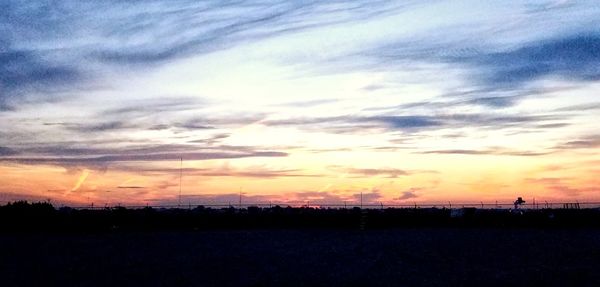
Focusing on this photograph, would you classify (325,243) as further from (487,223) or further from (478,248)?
(487,223)

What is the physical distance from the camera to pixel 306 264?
199 feet

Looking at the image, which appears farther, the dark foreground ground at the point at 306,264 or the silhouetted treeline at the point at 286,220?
the silhouetted treeline at the point at 286,220

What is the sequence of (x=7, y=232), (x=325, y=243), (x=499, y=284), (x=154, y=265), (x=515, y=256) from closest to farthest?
(x=499, y=284) < (x=154, y=265) < (x=515, y=256) < (x=325, y=243) < (x=7, y=232)

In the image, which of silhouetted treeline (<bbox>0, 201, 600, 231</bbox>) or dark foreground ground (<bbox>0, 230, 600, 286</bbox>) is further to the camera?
silhouetted treeline (<bbox>0, 201, 600, 231</bbox>)

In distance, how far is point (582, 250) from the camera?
73312 millimetres

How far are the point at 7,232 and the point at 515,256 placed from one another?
93357 mm

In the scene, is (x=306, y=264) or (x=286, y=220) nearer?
(x=306, y=264)

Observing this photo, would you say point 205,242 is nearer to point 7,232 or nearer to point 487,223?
point 7,232

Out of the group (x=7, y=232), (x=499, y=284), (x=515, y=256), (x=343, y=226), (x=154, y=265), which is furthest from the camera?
(x=343, y=226)

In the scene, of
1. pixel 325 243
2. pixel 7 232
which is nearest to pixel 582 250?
pixel 325 243

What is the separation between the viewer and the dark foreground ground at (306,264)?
4947 centimetres

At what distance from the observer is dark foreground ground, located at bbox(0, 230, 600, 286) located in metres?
49.5

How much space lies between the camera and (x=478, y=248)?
78.4 m

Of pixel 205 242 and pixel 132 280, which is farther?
pixel 205 242
